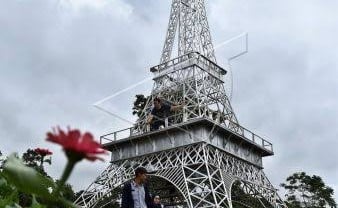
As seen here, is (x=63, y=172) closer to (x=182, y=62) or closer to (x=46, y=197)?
(x=46, y=197)

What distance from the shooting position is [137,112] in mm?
34375

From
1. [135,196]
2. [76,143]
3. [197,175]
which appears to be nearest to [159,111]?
[197,175]

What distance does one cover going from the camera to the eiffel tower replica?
25234 mm

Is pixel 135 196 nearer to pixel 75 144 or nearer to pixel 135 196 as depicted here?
pixel 135 196

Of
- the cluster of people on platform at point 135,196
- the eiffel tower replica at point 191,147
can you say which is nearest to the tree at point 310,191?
the eiffel tower replica at point 191,147

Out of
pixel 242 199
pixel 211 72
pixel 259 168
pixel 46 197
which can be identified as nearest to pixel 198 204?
pixel 242 199

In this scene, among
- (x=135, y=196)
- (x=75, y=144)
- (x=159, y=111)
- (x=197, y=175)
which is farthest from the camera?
(x=197, y=175)

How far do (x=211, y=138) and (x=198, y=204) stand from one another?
4174 mm

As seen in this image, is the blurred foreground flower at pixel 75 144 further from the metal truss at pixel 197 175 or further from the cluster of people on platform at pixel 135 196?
the metal truss at pixel 197 175

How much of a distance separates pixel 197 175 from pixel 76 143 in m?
25.1

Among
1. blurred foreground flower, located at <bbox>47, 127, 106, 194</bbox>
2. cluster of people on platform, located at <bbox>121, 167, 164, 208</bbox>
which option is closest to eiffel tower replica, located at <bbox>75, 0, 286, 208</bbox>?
cluster of people on platform, located at <bbox>121, 167, 164, 208</bbox>

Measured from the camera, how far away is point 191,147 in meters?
26.5

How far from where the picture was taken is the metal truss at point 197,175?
80.2ft

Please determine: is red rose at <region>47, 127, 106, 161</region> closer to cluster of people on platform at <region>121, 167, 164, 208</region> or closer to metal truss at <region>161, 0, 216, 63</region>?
cluster of people on platform at <region>121, 167, 164, 208</region>
